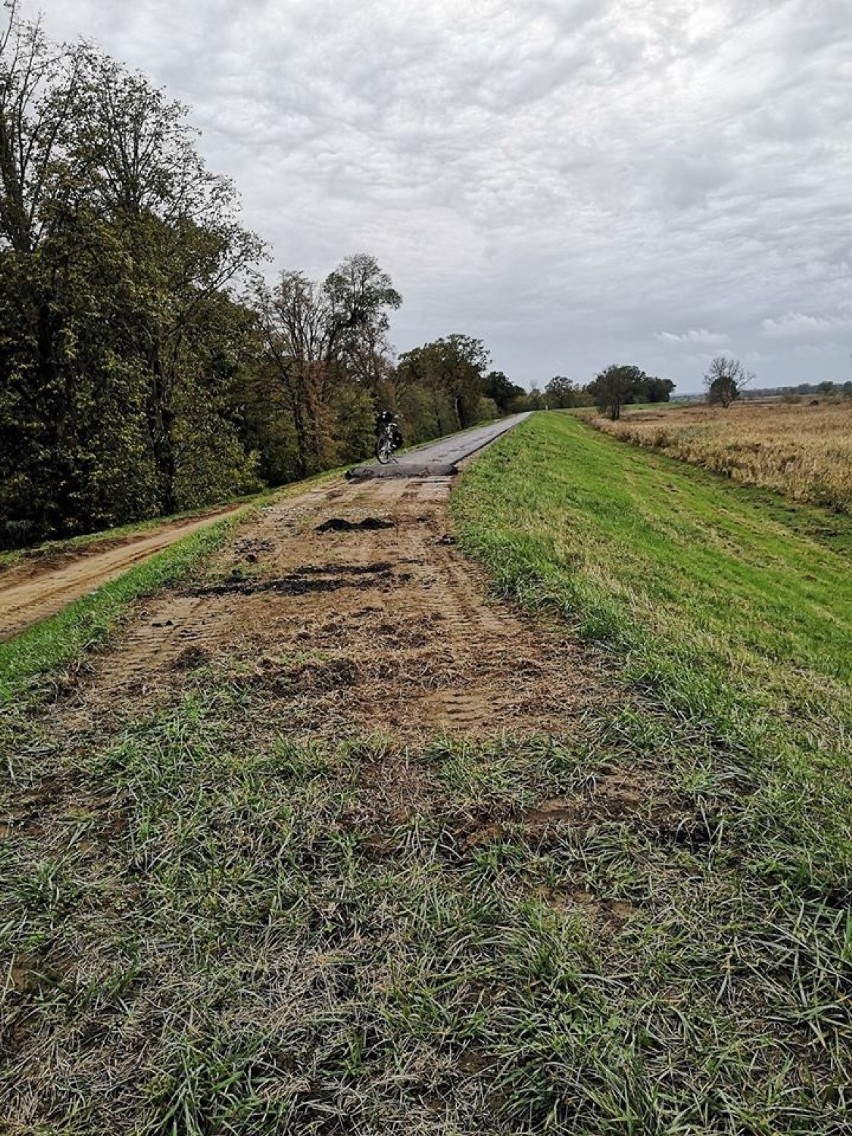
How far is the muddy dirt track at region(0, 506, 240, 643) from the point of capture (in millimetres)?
7637

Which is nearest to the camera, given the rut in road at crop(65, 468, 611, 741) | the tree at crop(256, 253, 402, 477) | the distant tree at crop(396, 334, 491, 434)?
the rut in road at crop(65, 468, 611, 741)

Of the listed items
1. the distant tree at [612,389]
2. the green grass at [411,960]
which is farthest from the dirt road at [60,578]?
the distant tree at [612,389]

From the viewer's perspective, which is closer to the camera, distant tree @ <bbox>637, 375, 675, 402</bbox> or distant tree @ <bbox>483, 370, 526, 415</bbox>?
distant tree @ <bbox>483, 370, 526, 415</bbox>

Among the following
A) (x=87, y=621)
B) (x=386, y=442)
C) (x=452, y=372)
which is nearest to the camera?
(x=87, y=621)

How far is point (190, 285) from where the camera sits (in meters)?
19.6

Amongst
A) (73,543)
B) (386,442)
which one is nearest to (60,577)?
(73,543)

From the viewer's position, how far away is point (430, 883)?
2.58 m

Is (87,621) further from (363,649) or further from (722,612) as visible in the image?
(722,612)

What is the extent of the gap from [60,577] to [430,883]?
904cm

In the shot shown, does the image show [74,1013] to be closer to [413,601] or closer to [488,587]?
[413,601]

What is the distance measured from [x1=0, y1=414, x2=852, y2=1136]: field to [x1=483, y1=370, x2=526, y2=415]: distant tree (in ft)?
291

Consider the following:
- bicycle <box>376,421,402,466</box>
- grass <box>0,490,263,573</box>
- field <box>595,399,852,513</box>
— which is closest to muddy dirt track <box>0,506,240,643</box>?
grass <box>0,490,263,573</box>

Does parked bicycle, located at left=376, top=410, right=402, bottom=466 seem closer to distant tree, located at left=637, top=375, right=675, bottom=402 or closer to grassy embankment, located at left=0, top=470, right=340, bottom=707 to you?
grassy embankment, located at left=0, top=470, right=340, bottom=707

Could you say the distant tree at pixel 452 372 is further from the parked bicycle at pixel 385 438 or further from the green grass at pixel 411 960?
the green grass at pixel 411 960
